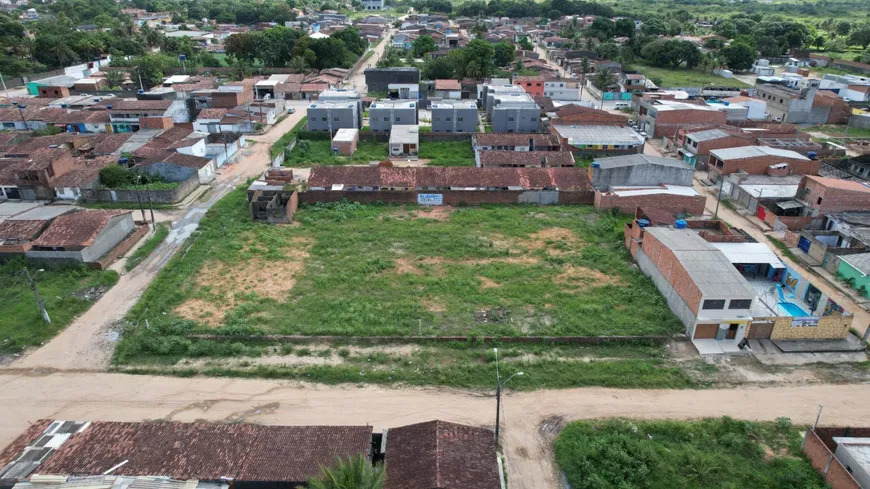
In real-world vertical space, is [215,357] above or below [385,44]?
below

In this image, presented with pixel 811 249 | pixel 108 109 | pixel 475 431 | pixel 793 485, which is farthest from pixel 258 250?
pixel 108 109

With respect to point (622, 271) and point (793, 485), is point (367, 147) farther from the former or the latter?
point (793, 485)

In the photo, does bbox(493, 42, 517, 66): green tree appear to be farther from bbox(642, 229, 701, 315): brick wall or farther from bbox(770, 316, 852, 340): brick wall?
bbox(770, 316, 852, 340): brick wall

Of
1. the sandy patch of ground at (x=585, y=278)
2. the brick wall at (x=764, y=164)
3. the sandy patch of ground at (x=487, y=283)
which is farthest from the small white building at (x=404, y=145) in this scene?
the brick wall at (x=764, y=164)

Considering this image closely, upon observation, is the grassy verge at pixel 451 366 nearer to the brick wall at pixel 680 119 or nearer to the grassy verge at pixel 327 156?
the grassy verge at pixel 327 156

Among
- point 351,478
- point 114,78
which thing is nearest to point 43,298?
point 351,478

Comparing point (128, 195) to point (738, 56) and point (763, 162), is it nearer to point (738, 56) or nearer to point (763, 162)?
point (763, 162)
